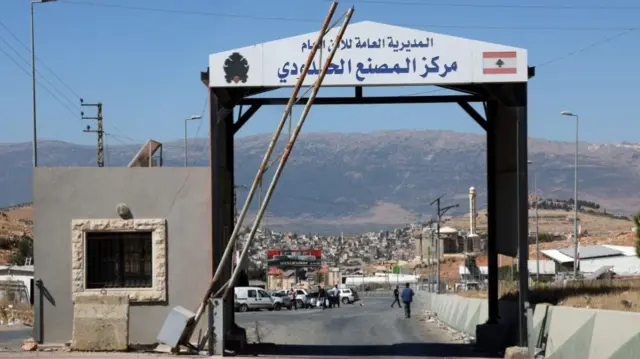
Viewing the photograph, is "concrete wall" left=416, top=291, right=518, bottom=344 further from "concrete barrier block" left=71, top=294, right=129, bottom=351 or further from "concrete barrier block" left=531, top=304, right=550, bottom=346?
"concrete barrier block" left=71, top=294, right=129, bottom=351

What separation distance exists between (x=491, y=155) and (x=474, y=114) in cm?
143

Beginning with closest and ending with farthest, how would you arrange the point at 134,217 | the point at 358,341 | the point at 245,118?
the point at 134,217
the point at 245,118
the point at 358,341

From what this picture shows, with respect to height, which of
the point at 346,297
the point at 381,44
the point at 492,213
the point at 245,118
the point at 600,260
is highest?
the point at 381,44

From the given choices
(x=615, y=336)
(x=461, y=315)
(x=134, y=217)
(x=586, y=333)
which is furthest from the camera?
(x=461, y=315)

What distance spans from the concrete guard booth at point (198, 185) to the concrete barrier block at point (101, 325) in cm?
68

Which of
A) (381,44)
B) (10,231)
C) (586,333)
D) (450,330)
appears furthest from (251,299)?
(586,333)

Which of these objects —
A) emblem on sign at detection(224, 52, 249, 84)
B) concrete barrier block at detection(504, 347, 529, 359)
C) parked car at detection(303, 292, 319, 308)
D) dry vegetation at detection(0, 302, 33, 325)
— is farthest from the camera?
parked car at detection(303, 292, 319, 308)

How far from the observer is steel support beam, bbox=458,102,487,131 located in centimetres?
2503

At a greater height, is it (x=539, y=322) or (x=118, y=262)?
(x=118, y=262)

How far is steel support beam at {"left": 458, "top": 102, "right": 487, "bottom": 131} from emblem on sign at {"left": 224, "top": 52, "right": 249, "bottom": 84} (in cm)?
588

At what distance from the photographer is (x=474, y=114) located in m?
25.7

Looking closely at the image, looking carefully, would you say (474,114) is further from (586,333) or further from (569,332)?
(586,333)

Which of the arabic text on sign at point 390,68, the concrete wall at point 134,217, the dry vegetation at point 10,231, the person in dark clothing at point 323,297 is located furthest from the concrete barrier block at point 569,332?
the dry vegetation at point 10,231

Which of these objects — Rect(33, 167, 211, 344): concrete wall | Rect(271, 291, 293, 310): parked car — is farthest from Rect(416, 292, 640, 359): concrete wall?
Rect(271, 291, 293, 310): parked car
